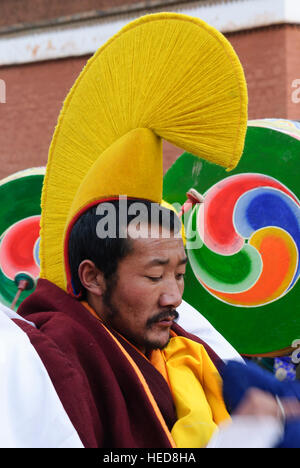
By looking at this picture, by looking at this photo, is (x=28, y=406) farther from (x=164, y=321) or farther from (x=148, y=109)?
(x=148, y=109)

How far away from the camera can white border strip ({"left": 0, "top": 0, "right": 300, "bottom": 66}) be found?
5.39 m

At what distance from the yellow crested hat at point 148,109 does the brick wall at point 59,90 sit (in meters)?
3.98

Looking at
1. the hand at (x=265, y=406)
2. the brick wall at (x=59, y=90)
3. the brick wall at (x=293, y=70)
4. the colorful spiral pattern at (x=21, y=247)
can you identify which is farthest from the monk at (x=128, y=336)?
the brick wall at (x=293, y=70)

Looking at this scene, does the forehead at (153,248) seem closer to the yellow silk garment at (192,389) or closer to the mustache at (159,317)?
the mustache at (159,317)

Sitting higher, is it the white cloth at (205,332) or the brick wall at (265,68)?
the brick wall at (265,68)

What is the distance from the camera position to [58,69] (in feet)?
21.6

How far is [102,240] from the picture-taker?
4.94 feet

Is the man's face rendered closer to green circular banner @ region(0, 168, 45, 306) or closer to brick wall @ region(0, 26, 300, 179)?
green circular banner @ region(0, 168, 45, 306)

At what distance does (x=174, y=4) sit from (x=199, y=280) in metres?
3.95

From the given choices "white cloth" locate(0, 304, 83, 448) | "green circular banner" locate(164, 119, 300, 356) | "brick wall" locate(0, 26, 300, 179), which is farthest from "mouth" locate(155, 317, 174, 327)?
"brick wall" locate(0, 26, 300, 179)

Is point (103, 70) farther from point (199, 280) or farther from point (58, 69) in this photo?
point (58, 69)

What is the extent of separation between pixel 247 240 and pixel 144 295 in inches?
39.1

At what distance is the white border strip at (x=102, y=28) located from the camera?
5391 mm

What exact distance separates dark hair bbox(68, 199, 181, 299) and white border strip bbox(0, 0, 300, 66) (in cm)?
427
